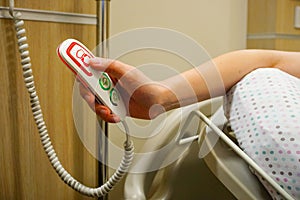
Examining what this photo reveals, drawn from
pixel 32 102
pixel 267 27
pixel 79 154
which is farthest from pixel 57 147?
pixel 267 27

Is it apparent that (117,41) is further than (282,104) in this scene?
Yes

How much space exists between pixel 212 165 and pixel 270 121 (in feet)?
0.50

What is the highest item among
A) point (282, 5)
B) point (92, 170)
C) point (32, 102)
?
point (282, 5)

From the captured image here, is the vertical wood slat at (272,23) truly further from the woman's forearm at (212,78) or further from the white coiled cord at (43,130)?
the white coiled cord at (43,130)

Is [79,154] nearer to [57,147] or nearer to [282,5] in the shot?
[57,147]

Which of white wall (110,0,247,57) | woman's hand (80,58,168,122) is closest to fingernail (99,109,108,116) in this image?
woman's hand (80,58,168,122)

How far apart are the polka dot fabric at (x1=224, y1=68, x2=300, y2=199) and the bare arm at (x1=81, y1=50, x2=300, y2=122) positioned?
35mm

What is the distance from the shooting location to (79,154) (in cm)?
100

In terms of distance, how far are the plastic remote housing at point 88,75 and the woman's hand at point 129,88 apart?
0.04 ft

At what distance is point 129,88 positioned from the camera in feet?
2.53

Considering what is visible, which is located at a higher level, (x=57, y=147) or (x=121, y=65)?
(x=121, y=65)

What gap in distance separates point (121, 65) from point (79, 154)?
0.36 metres

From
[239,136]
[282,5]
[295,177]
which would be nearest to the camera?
[295,177]

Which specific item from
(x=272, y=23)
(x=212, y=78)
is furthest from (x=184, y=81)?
(x=272, y=23)
